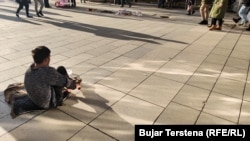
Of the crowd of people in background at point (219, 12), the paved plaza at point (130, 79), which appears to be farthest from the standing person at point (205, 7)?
the paved plaza at point (130, 79)

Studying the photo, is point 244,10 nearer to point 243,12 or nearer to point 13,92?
point 243,12

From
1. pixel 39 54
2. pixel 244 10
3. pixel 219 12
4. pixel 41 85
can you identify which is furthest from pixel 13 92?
pixel 244 10

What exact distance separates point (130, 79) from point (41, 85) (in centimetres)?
183

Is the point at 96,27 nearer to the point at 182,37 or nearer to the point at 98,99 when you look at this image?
the point at 182,37

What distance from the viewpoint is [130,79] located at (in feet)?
14.2

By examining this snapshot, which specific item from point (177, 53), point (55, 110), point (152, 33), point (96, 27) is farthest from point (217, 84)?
point (96, 27)

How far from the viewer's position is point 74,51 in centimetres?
594

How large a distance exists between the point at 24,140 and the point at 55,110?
69 centimetres

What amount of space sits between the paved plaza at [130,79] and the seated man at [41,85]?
0.46 ft

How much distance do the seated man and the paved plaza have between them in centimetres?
14

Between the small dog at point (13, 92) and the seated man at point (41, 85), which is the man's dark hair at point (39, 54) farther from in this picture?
the small dog at point (13, 92)

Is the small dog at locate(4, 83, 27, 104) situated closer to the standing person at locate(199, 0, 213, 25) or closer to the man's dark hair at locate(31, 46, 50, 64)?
the man's dark hair at locate(31, 46, 50, 64)

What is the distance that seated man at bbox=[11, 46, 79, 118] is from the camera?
2904 millimetres

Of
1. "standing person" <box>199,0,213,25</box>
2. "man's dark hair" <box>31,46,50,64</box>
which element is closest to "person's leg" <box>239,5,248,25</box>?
"standing person" <box>199,0,213,25</box>
